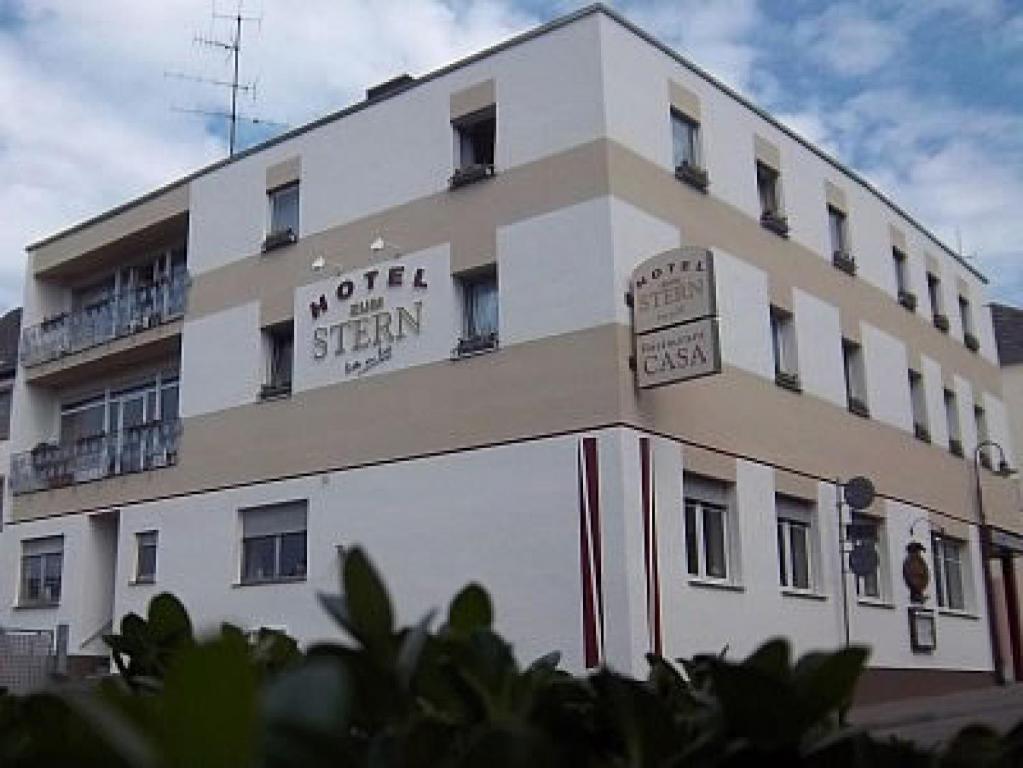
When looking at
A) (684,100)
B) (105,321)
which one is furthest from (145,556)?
(684,100)

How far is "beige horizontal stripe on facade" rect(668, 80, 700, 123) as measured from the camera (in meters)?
18.4

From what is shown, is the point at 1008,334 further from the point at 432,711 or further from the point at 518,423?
the point at 432,711

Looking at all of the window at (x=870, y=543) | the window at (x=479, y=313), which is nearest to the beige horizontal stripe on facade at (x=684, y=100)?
the window at (x=479, y=313)

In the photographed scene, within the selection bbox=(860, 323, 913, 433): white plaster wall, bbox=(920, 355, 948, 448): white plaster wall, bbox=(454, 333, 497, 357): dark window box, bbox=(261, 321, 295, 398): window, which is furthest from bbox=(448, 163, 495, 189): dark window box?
bbox=(920, 355, 948, 448): white plaster wall

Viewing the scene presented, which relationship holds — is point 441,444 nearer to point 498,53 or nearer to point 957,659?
point 498,53

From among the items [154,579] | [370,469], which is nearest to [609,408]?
[370,469]

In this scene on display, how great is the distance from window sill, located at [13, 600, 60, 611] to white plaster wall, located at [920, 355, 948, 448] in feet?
57.2

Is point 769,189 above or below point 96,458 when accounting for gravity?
above

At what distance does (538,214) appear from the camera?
16953 mm

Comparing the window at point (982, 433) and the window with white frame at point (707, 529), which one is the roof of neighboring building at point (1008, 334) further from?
the window with white frame at point (707, 529)

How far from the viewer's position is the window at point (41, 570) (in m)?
23.4

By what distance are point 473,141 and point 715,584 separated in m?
7.52

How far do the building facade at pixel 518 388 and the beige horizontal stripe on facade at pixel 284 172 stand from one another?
0.21 feet

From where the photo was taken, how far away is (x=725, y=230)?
18797 millimetres
